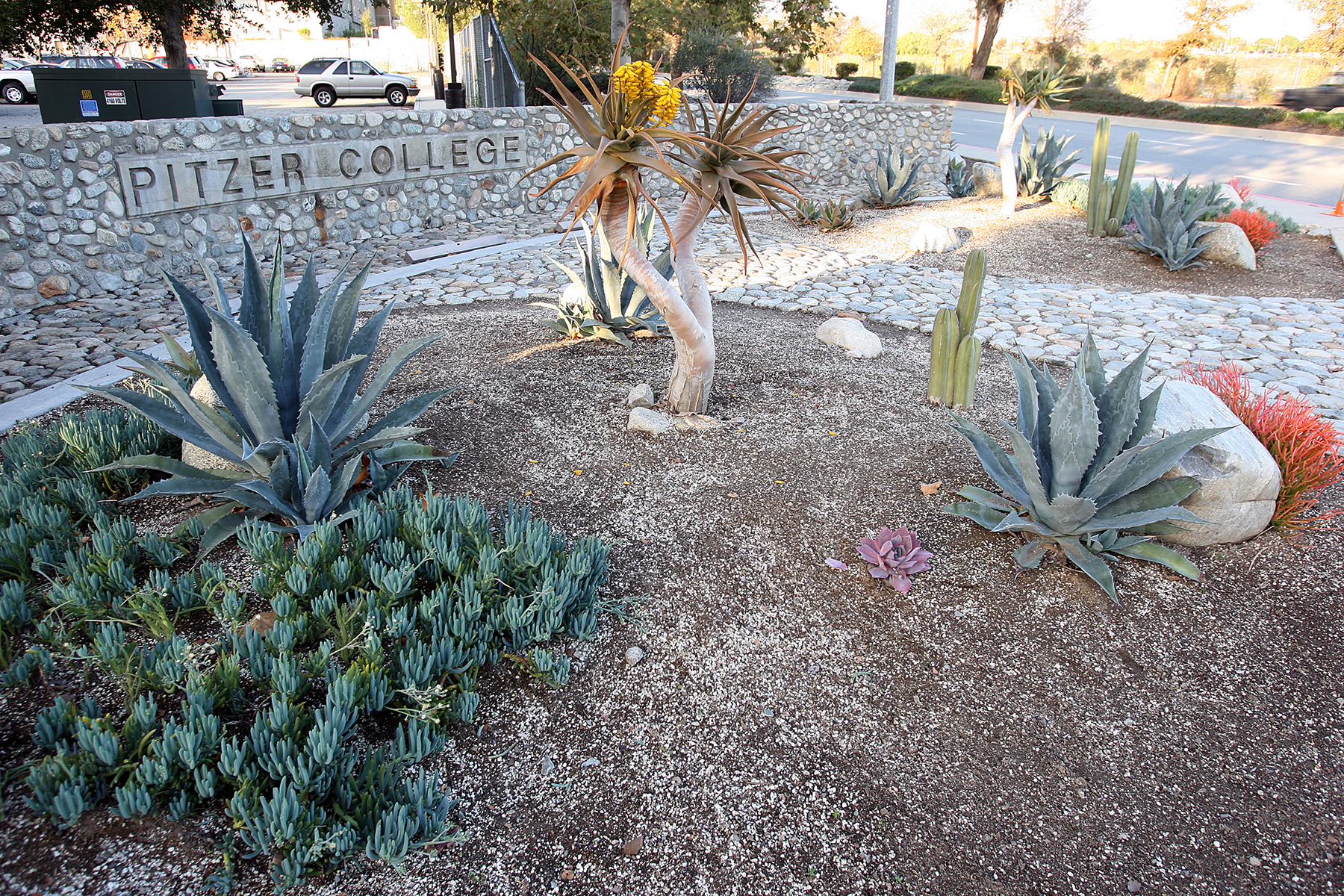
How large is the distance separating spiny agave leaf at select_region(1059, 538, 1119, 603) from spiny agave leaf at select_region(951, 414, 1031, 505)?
0.22 m

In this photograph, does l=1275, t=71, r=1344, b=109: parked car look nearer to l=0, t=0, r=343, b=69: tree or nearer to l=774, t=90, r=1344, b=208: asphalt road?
l=774, t=90, r=1344, b=208: asphalt road

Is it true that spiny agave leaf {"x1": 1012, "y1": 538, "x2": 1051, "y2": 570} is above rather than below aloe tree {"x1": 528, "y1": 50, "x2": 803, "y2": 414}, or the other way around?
below

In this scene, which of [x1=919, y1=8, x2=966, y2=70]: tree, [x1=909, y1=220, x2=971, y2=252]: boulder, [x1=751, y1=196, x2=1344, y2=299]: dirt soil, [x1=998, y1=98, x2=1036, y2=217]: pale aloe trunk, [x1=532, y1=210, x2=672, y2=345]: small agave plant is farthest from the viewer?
[x1=919, y1=8, x2=966, y2=70]: tree

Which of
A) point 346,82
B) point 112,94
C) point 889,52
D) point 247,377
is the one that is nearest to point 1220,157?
point 889,52

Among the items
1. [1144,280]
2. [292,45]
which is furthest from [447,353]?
[292,45]

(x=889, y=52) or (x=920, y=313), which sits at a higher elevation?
(x=889, y=52)

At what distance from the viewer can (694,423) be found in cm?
388

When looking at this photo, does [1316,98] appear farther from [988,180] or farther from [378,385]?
[378,385]

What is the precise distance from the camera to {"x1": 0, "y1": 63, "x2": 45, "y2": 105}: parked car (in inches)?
738

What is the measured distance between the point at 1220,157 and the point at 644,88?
59.2 feet

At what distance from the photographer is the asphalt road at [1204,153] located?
13.0m

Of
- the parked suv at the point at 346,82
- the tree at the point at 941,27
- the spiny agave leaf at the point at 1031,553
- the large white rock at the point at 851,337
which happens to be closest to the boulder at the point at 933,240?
the large white rock at the point at 851,337

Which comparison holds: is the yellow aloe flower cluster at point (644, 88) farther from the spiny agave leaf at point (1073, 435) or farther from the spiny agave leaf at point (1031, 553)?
the spiny agave leaf at point (1031, 553)

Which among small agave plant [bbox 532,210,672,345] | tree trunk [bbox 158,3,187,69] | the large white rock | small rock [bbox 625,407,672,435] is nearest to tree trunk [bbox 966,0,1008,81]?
tree trunk [bbox 158,3,187,69]
